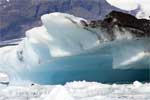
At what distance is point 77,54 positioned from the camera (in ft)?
47.9

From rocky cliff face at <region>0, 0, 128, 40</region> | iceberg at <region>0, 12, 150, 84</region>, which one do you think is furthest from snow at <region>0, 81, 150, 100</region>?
rocky cliff face at <region>0, 0, 128, 40</region>

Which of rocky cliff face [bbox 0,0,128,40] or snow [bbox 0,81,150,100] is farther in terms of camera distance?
rocky cliff face [bbox 0,0,128,40]

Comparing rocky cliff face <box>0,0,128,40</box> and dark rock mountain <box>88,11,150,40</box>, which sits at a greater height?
dark rock mountain <box>88,11,150,40</box>

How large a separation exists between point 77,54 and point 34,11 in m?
135

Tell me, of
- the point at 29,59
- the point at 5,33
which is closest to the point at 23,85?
the point at 29,59

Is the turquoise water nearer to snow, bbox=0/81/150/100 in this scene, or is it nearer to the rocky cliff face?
snow, bbox=0/81/150/100

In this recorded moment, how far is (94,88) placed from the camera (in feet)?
44.8

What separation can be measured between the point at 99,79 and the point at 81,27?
280 centimetres

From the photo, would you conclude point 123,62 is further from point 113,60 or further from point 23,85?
point 23,85

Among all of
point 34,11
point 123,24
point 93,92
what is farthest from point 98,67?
point 34,11

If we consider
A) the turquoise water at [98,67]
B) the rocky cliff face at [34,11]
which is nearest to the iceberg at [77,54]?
the turquoise water at [98,67]

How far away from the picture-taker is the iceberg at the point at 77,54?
14.1 meters

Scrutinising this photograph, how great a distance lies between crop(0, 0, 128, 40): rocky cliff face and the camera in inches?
5536

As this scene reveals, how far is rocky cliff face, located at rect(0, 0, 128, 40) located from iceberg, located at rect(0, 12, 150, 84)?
11595 centimetres
